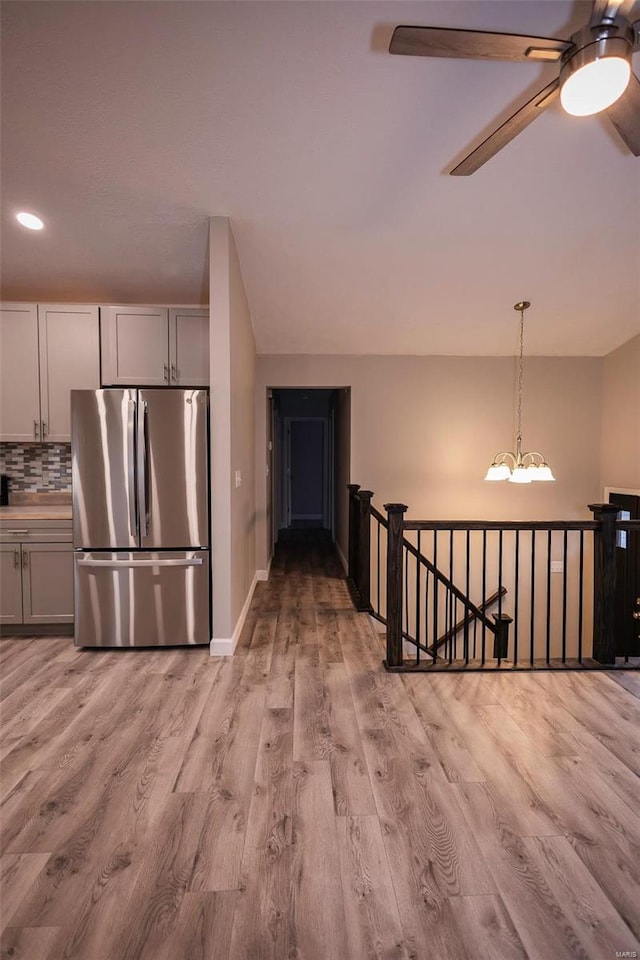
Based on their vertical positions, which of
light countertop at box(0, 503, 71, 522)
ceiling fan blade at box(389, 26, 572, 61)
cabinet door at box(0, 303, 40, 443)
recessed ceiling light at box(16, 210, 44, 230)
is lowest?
light countertop at box(0, 503, 71, 522)

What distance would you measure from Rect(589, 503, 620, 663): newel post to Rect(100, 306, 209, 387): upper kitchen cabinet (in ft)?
10.1

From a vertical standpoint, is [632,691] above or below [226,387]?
below

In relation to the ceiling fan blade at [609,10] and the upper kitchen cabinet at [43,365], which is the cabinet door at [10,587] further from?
the ceiling fan blade at [609,10]

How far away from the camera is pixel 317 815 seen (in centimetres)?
171

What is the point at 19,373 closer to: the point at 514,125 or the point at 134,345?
the point at 134,345

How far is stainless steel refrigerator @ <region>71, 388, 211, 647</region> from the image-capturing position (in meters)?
3.15

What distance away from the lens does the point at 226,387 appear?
3150mm

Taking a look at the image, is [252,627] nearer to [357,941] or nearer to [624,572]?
[357,941]

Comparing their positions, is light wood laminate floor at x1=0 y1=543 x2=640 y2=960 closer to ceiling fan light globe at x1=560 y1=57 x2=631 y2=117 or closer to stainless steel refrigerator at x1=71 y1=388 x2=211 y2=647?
stainless steel refrigerator at x1=71 y1=388 x2=211 y2=647

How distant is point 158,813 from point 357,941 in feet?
2.69

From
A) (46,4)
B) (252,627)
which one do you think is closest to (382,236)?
(46,4)

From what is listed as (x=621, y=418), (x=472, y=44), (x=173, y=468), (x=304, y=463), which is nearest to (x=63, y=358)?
(x=173, y=468)

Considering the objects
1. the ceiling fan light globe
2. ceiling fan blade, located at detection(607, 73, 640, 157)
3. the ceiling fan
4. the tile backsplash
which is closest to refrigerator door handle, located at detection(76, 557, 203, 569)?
the tile backsplash

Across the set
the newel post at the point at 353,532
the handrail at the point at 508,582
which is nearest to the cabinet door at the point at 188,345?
the handrail at the point at 508,582
